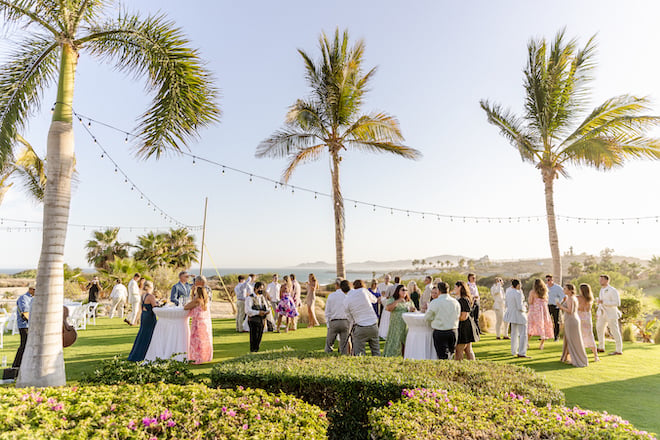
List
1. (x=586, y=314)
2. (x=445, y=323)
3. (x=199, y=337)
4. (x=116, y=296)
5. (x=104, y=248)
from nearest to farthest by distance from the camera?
(x=445, y=323), (x=199, y=337), (x=586, y=314), (x=116, y=296), (x=104, y=248)

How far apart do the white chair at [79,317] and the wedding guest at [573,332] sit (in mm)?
14005

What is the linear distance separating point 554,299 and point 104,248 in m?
31.8

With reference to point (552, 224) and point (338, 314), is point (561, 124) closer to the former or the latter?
point (552, 224)

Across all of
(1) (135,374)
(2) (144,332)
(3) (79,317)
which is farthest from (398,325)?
(3) (79,317)

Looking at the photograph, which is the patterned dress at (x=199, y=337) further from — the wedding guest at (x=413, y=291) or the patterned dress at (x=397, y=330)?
the wedding guest at (x=413, y=291)

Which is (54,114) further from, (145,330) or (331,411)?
(331,411)

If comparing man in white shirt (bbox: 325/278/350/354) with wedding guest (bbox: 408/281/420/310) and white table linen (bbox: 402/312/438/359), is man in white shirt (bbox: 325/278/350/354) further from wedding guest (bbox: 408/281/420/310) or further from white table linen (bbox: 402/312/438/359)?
wedding guest (bbox: 408/281/420/310)

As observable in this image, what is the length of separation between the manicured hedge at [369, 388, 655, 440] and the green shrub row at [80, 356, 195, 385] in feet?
Result: 9.31

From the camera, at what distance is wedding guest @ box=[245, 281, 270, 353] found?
29.9 feet

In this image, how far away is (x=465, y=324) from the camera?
8.11 meters

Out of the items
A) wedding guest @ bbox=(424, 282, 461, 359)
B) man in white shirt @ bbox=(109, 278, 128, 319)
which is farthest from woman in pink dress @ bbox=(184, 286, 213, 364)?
man in white shirt @ bbox=(109, 278, 128, 319)

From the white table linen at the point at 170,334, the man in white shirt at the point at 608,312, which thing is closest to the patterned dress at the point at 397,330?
the white table linen at the point at 170,334

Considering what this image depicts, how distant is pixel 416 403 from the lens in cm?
393

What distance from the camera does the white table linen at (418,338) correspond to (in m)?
7.96
